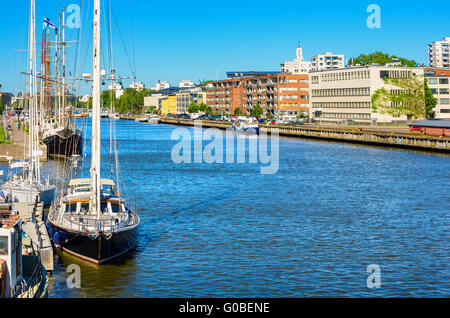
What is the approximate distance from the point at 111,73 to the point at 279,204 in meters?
17.2

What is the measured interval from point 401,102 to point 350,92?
1294cm

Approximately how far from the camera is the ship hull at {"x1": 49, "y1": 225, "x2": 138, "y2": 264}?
2605cm

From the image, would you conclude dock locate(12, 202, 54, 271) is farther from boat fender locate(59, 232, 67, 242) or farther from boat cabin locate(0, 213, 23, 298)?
boat cabin locate(0, 213, 23, 298)

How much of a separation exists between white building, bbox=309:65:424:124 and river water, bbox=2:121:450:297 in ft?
244

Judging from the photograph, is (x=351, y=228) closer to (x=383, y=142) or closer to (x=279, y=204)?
(x=279, y=204)

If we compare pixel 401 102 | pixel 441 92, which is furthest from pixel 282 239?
Result: pixel 441 92

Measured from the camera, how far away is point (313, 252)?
29.1 metres

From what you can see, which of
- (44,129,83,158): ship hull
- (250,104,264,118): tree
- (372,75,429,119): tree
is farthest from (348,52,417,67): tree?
(44,129,83,158): ship hull

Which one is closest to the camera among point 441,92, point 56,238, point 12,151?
point 56,238

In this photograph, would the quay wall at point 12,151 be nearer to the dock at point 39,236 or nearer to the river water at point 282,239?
the river water at point 282,239

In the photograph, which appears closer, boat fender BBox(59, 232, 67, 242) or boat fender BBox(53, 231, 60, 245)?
boat fender BBox(59, 232, 67, 242)

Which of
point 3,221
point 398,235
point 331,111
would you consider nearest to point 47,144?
point 398,235

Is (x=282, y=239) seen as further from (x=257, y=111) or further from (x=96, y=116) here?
(x=257, y=111)

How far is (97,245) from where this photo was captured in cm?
2597
